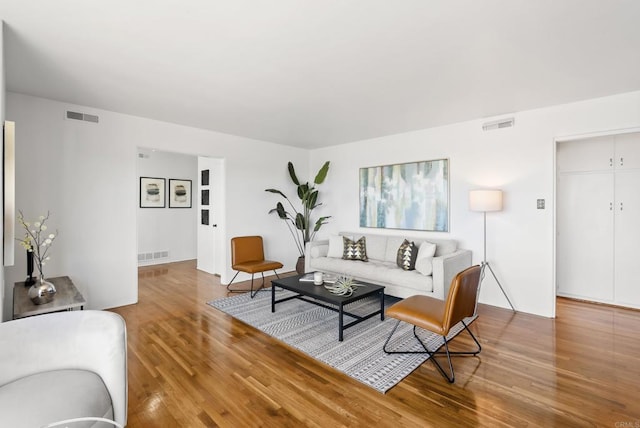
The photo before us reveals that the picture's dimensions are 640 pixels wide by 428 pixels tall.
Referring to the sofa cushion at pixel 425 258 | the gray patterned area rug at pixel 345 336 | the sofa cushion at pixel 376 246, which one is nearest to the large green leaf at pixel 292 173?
the sofa cushion at pixel 376 246

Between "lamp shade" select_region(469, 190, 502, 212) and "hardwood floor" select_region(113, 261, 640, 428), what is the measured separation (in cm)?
132

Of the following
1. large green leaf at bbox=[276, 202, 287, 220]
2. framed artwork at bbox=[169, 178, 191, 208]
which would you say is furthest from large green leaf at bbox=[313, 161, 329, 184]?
framed artwork at bbox=[169, 178, 191, 208]

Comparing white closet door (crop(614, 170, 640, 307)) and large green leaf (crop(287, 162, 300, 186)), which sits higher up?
large green leaf (crop(287, 162, 300, 186))

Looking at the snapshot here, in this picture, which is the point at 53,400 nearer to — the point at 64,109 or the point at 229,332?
the point at 229,332

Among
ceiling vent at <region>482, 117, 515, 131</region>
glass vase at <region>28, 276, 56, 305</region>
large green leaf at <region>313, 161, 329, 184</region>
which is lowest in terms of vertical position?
glass vase at <region>28, 276, 56, 305</region>

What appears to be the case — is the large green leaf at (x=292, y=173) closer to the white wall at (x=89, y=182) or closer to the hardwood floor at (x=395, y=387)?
the white wall at (x=89, y=182)

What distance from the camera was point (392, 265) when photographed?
4.53 m

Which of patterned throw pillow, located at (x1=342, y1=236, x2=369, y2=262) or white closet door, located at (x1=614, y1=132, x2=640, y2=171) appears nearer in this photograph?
white closet door, located at (x1=614, y1=132, x2=640, y2=171)

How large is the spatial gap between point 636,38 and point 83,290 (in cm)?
569

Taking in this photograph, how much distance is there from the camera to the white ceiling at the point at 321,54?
189 cm

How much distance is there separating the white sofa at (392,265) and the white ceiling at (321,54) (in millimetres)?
1807

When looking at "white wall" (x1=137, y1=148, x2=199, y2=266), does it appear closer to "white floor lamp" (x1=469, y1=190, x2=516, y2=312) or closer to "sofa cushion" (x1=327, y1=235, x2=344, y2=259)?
"sofa cushion" (x1=327, y1=235, x2=344, y2=259)

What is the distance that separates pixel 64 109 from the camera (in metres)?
3.62

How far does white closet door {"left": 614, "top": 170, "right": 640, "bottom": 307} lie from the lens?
12.8 feet
